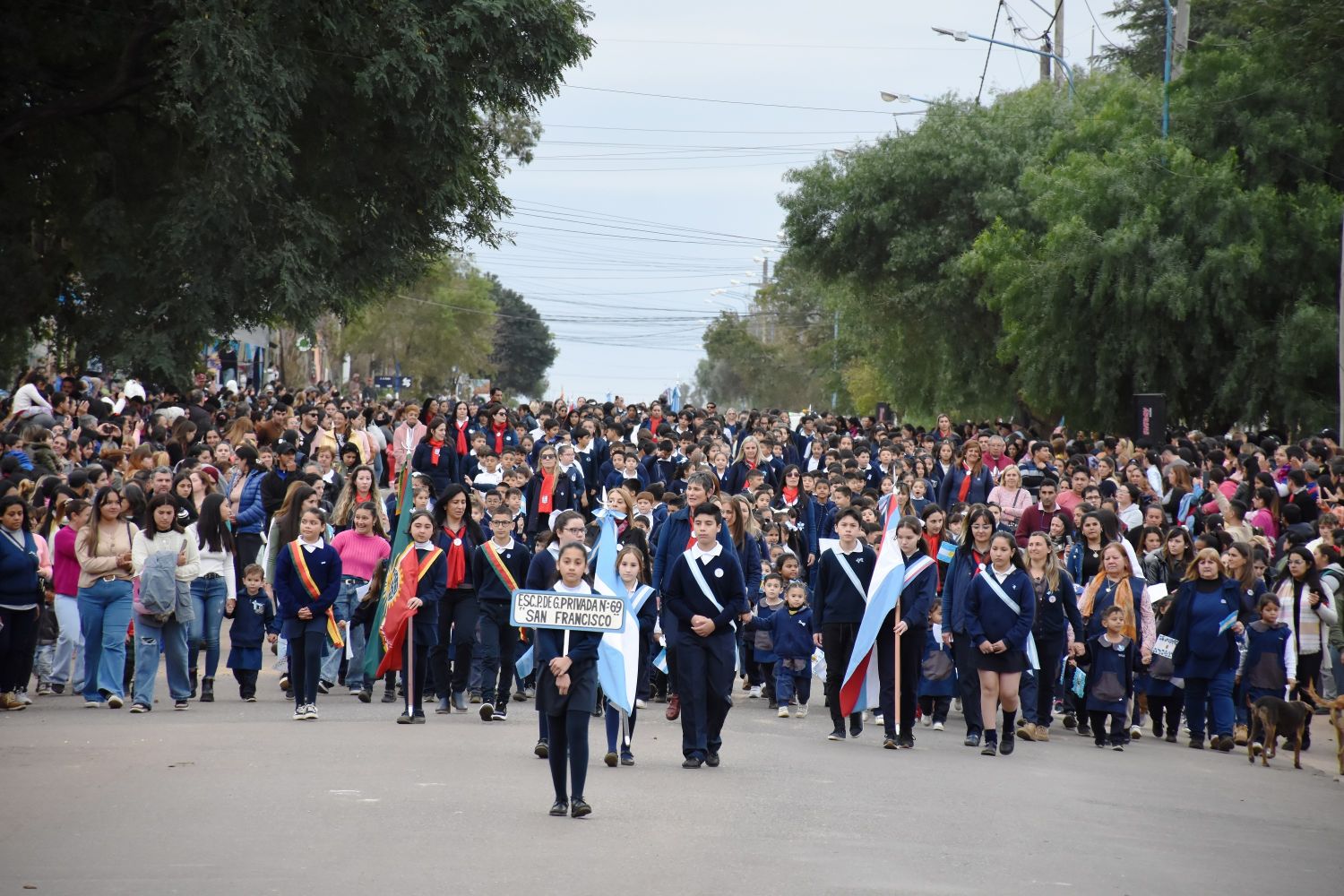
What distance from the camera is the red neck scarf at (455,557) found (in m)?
13.6

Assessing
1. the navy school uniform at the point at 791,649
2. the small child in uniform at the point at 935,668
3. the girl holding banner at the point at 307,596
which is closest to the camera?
the girl holding banner at the point at 307,596

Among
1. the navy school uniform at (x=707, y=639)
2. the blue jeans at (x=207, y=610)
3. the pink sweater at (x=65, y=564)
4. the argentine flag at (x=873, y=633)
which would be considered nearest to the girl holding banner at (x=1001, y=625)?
the argentine flag at (x=873, y=633)

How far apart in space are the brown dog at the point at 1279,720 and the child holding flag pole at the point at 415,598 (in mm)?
6440

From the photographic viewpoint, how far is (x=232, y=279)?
2855cm

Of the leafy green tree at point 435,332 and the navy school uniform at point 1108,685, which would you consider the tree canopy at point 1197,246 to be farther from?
the leafy green tree at point 435,332

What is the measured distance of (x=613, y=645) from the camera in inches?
414

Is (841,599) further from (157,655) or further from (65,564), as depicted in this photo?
(65,564)

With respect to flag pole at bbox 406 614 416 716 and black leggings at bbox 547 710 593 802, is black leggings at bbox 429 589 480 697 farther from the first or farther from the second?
black leggings at bbox 547 710 593 802

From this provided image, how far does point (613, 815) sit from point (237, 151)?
20.2 meters

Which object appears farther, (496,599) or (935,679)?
(935,679)

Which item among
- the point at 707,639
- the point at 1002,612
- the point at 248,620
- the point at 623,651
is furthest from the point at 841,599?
the point at 248,620

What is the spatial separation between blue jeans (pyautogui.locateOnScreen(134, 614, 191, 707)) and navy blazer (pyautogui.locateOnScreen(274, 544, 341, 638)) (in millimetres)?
917

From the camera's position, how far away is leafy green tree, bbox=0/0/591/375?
27.6 metres

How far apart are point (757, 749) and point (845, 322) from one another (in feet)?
113
